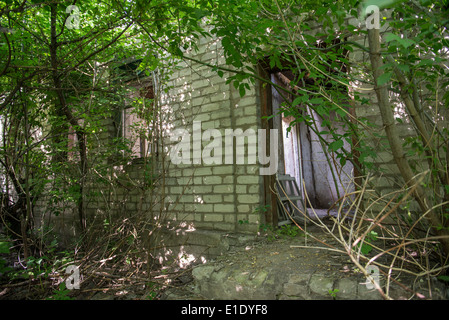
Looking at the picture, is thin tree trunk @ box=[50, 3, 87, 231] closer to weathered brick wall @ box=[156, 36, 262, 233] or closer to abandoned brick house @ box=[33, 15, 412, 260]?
abandoned brick house @ box=[33, 15, 412, 260]

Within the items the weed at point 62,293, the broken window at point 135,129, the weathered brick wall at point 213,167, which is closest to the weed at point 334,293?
the weathered brick wall at point 213,167

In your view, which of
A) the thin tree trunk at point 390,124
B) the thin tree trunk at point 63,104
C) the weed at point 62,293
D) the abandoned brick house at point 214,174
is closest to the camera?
the thin tree trunk at point 390,124

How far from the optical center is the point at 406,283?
6.01ft

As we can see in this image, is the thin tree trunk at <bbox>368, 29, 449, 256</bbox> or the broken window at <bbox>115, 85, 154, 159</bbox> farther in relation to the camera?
the broken window at <bbox>115, 85, 154, 159</bbox>

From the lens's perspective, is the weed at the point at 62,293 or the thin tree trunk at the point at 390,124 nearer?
the thin tree trunk at the point at 390,124

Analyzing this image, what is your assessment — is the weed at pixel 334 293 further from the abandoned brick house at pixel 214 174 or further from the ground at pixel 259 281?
the abandoned brick house at pixel 214 174

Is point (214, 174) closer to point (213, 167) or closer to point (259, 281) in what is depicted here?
point (213, 167)

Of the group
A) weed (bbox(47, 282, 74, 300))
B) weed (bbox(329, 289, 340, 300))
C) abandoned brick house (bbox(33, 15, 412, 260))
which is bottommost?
weed (bbox(47, 282, 74, 300))

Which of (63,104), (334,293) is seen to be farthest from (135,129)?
(334,293)

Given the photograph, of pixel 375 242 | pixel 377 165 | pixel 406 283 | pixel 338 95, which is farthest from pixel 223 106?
pixel 406 283

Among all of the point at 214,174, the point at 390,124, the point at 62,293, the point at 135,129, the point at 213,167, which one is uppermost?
the point at 135,129

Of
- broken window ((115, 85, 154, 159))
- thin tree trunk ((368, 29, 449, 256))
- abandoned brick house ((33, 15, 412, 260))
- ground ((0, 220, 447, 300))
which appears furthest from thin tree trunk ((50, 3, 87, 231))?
thin tree trunk ((368, 29, 449, 256))

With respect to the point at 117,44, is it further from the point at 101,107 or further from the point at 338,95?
the point at 338,95

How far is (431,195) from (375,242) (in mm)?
774
